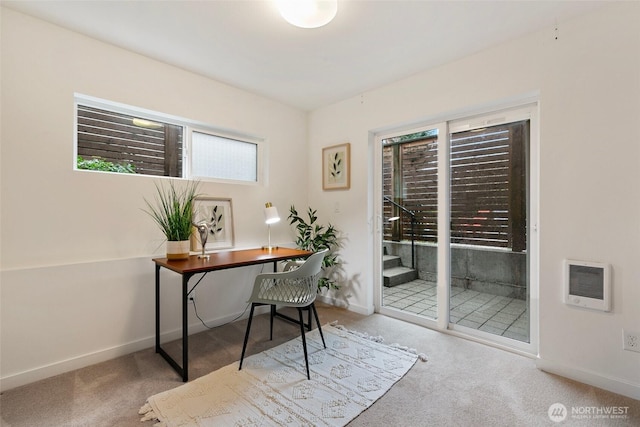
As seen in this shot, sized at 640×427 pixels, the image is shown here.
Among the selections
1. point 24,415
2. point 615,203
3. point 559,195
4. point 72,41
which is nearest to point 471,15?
point 559,195

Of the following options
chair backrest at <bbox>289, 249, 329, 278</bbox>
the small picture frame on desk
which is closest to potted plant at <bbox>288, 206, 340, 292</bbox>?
the small picture frame on desk

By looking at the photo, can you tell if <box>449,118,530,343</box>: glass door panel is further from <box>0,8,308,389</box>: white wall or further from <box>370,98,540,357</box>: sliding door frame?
<box>0,8,308,389</box>: white wall

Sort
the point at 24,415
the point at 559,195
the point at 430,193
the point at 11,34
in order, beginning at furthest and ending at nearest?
1. the point at 430,193
2. the point at 559,195
3. the point at 11,34
4. the point at 24,415

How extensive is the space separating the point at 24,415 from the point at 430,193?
327cm

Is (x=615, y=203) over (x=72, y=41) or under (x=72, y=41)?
under

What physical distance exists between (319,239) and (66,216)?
2224 mm

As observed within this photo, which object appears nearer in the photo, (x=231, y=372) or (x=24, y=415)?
(x=24, y=415)

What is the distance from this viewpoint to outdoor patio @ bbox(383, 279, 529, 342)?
240cm

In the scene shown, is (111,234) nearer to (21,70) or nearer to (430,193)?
(21,70)

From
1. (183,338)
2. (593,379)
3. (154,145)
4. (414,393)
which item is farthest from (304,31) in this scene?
(593,379)

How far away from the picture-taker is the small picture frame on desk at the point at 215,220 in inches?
107

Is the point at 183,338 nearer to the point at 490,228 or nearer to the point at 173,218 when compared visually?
the point at 173,218

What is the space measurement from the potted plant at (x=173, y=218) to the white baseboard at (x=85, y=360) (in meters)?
0.80

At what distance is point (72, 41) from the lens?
208 cm
